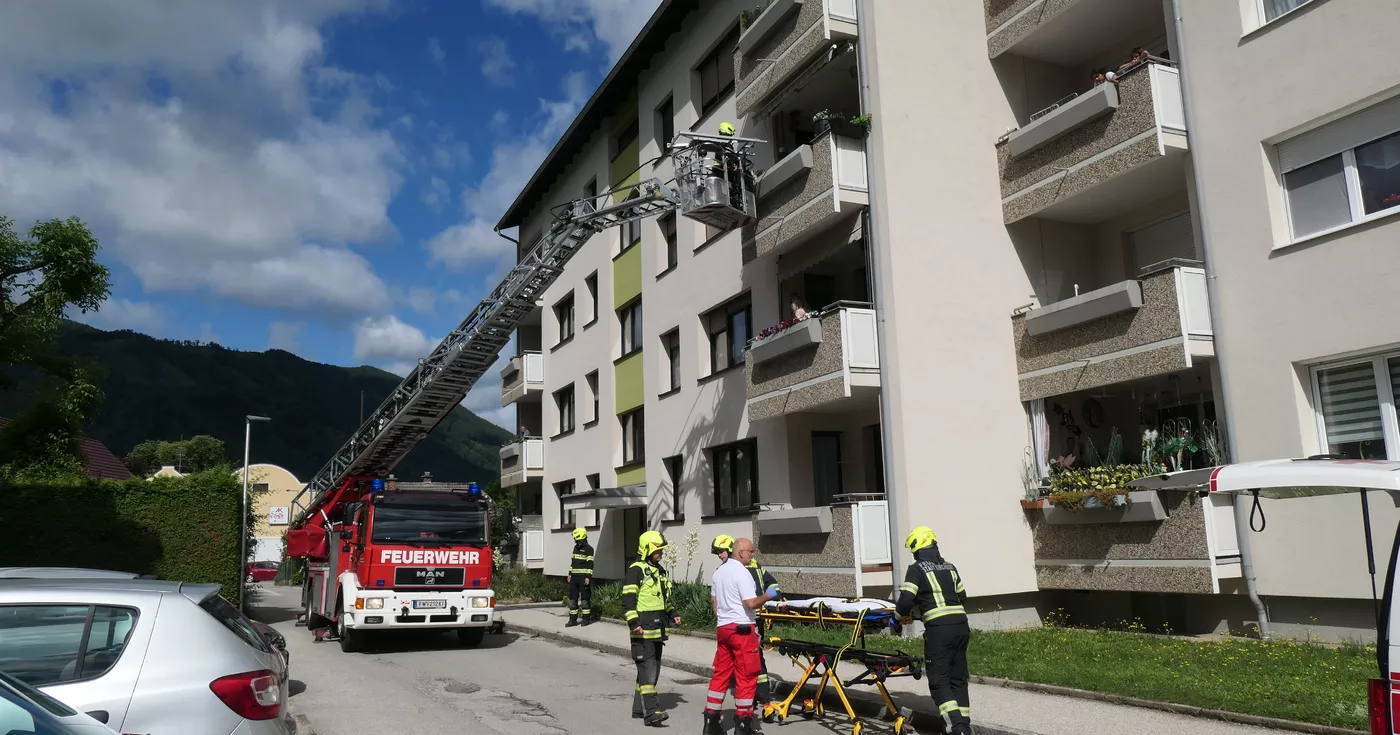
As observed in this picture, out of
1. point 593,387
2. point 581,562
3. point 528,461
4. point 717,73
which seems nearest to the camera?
point 581,562

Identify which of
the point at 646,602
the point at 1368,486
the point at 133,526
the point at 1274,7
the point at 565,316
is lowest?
the point at 646,602

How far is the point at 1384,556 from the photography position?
9.90 meters

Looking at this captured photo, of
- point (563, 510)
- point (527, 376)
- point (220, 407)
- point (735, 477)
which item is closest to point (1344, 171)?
point (735, 477)

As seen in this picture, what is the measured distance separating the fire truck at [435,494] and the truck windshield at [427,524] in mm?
16

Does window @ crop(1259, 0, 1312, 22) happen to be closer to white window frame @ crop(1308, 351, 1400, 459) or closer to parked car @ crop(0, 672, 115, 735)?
white window frame @ crop(1308, 351, 1400, 459)

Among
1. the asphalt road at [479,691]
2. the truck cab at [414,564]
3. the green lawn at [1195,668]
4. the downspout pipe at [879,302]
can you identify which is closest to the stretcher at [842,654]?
the asphalt road at [479,691]

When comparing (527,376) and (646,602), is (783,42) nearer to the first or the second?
(646,602)

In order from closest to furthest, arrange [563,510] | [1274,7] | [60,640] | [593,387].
A: [60,640], [1274,7], [593,387], [563,510]

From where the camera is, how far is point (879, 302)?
48.1ft

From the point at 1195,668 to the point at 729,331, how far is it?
37.9 ft

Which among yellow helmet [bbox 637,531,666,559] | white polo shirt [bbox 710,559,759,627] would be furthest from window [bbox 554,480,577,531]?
white polo shirt [bbox 710,559,759,627]

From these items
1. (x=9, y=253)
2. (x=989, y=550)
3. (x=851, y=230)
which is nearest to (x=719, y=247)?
(x=851, y=230)

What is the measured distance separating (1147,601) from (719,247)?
33.8 ft

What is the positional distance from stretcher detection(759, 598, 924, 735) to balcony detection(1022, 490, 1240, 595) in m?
4.99
